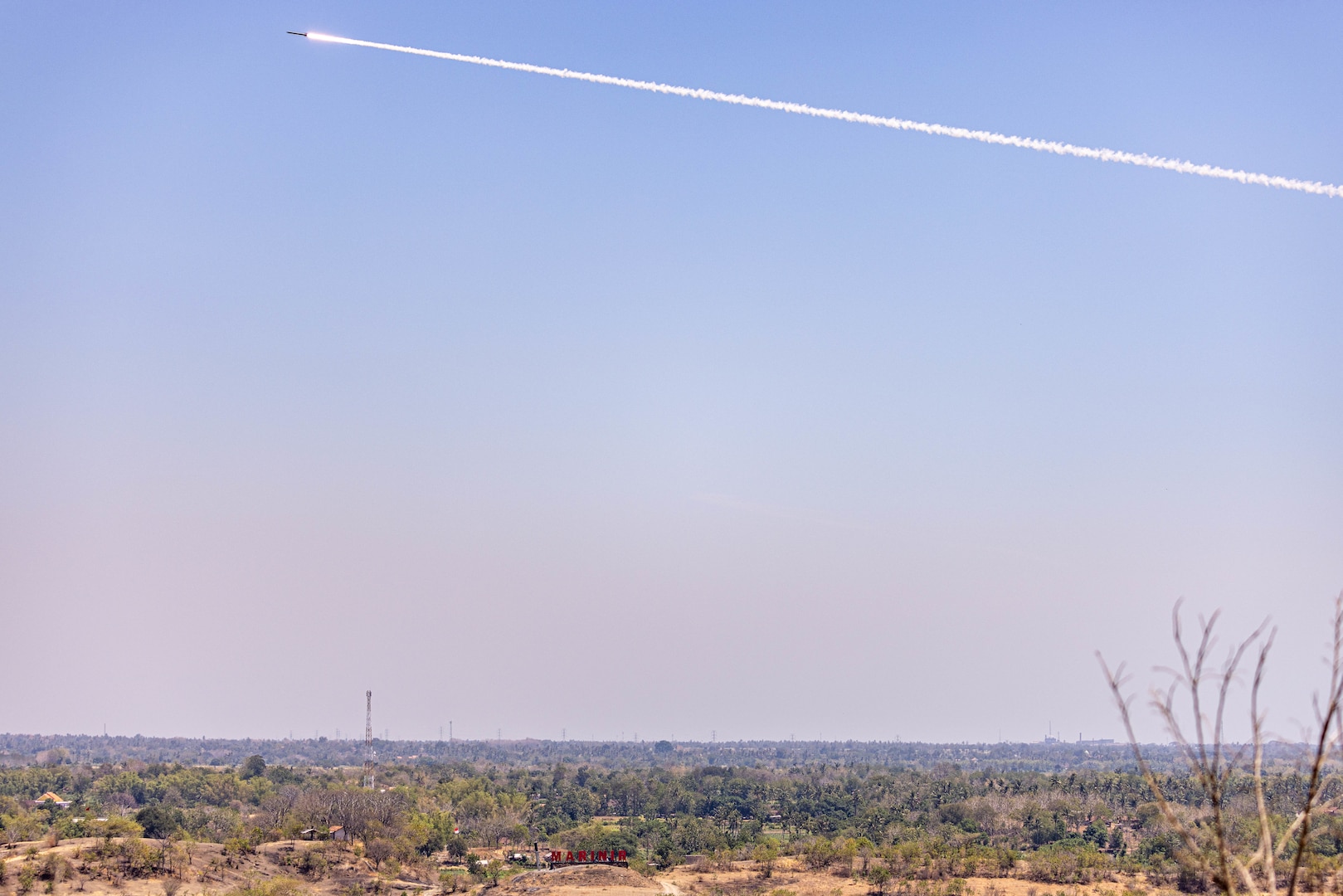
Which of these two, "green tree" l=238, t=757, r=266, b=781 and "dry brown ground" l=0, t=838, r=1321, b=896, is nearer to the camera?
"dry brown ground" l=0, t=838, r=1321, b=896

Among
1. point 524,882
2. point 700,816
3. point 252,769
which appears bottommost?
point 700,816

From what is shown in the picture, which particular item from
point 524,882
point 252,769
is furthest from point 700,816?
point 252,769

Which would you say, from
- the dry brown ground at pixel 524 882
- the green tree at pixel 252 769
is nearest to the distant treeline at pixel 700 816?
the green tree at pixel 252 769

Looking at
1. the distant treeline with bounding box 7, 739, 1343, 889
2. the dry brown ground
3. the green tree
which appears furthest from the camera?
the green tree

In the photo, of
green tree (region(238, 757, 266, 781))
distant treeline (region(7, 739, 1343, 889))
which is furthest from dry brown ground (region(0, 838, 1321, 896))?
green tree (region(238, 757, 266, 781))

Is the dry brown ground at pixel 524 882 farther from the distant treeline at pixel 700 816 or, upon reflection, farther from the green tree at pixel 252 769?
the green tree at pixel 252 769

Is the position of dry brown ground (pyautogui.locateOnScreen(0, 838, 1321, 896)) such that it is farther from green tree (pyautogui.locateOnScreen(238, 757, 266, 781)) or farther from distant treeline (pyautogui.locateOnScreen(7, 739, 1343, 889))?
green tree (pyautogui.locateOnScreen(238, 757, 266, 781))

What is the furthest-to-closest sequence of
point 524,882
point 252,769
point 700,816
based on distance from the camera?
point 252,769 → point 700,816 → point 524,882

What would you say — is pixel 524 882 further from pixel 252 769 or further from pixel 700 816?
pixel 252 769

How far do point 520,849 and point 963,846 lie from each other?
4189 cm

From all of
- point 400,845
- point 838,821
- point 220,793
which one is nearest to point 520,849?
point 400,845

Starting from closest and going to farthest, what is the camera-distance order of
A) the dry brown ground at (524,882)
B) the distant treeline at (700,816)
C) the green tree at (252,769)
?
the dry brown ground at (524,882) → the distant treeline at (700,816) → the green tree at (252,769)

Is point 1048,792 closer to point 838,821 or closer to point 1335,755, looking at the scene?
point 838,821

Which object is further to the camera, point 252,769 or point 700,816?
point 252,769
